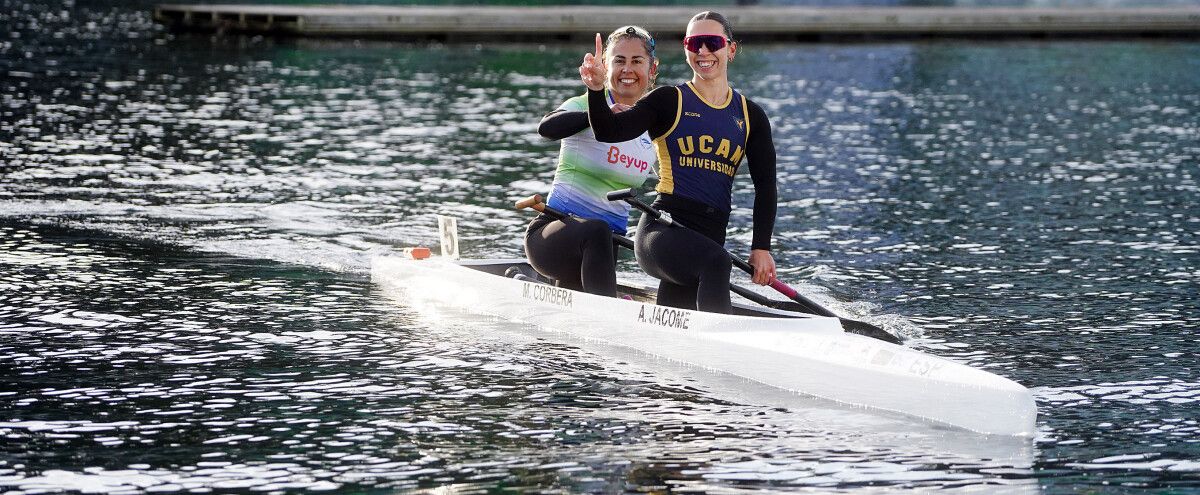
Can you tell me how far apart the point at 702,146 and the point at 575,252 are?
1.74 m

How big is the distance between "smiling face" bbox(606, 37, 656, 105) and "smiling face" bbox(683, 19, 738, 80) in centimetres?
58

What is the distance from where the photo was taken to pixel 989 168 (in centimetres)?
2142

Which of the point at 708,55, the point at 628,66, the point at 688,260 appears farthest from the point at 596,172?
the point at 708,55

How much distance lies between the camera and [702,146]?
9.38m

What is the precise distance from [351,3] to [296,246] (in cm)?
4198

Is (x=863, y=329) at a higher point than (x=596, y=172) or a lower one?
lower

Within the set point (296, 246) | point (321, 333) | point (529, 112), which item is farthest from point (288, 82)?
point (321, 333)

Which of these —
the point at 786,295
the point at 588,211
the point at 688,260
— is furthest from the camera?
the point at 588,211

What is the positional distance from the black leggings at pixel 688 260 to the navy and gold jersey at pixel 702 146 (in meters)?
0.23

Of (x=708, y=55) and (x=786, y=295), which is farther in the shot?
(x=786, y=295)

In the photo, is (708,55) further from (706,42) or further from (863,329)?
(863,329)

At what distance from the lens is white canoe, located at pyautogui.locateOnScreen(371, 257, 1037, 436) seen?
8734mm

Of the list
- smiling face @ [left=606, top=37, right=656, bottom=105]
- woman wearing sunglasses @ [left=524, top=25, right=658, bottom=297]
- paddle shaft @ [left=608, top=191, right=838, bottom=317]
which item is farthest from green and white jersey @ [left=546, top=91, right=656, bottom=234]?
smiling face @ [left=606, top=37, right=656, bottom=105]

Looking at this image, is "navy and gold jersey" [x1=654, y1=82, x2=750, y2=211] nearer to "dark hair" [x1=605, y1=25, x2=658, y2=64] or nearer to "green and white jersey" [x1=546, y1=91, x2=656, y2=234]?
"dark hair" [x1=605, y1=25, x2=658, y2=64]
